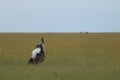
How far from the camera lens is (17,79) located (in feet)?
34.9

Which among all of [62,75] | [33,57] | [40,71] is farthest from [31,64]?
[62,75]

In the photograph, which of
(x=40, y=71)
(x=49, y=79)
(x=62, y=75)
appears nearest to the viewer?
(x=49, y=79)

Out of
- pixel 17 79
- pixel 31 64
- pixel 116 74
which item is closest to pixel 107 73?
pixel 116 74

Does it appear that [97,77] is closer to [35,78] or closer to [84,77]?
[84,77]

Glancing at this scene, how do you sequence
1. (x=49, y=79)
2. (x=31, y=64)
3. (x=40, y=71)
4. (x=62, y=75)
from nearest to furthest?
(x=49, y=79)
(x=62, y=75)
(x=40, y=71)
(x=31, y=64)

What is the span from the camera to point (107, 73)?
1198 cm

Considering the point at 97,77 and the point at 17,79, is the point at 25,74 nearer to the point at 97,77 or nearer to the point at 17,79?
the point at 17,79

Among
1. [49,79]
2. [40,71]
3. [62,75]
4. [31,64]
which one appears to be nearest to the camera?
[49,79]

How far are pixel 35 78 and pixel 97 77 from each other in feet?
5.30

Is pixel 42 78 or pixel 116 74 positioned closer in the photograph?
pixel 42 78

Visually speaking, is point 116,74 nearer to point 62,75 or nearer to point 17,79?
point 62,75

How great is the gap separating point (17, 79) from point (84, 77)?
1.74m

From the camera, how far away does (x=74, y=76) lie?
443 inches

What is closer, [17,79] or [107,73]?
[17,79]
